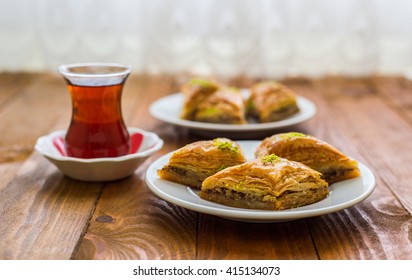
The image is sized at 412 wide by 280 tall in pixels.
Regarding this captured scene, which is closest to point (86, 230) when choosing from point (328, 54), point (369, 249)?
point (369, 249)

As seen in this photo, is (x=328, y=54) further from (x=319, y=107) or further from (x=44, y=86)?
(x=44, y=86)

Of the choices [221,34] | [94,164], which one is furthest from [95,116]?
[221,34]

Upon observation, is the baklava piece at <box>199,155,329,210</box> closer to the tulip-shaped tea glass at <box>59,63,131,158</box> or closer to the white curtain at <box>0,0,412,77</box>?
the tulip-shaped tea glass at <box>59,63,131,158</box>

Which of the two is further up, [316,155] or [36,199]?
[316,155]

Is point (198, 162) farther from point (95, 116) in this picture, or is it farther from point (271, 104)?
point (271, 104)

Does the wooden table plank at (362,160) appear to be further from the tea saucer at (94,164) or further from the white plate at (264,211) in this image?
the tea saucer at (94,164)

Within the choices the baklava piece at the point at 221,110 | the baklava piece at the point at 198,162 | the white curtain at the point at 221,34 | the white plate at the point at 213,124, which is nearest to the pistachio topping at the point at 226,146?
the baklava piece at the point at 198,162
